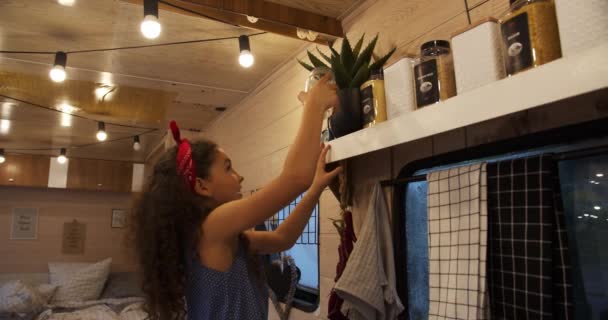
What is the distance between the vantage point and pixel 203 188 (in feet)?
3.65

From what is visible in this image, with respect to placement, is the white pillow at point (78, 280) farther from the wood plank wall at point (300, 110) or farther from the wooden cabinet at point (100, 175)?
the wood plank wall at point (300, 110)

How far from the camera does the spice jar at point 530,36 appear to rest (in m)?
0.76

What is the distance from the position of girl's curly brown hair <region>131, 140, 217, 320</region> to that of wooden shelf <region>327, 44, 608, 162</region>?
494 millimetres

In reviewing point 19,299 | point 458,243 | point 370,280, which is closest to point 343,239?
point 370,280

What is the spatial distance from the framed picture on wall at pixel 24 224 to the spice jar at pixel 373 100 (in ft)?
16.5

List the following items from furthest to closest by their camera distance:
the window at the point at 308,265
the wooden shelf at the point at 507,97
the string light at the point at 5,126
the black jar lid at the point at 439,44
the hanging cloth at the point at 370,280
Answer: the string light at the point at 5,126 < the window at the point at 308,265 < the hanging cloth at the point at 370,280 < the black jar lid at the point at 439,44 < the wooden shelf at the point at 507,97

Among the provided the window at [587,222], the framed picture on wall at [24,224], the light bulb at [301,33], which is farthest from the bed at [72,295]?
the window at [587,222]

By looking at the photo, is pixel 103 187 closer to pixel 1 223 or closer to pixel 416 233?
pixel 1 223

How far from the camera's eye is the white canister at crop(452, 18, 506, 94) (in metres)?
0.85

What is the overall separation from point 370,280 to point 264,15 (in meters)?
0.99

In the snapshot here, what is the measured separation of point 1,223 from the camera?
4.82 metres

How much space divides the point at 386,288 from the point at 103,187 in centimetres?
468

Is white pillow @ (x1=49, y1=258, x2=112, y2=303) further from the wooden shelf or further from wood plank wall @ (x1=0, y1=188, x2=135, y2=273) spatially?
the wooden shelf

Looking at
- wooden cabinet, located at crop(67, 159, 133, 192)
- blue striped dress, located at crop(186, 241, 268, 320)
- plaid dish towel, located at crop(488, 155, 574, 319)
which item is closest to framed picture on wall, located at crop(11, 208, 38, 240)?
wooden cabinet, located at crop(67, 159, 133, 192)
